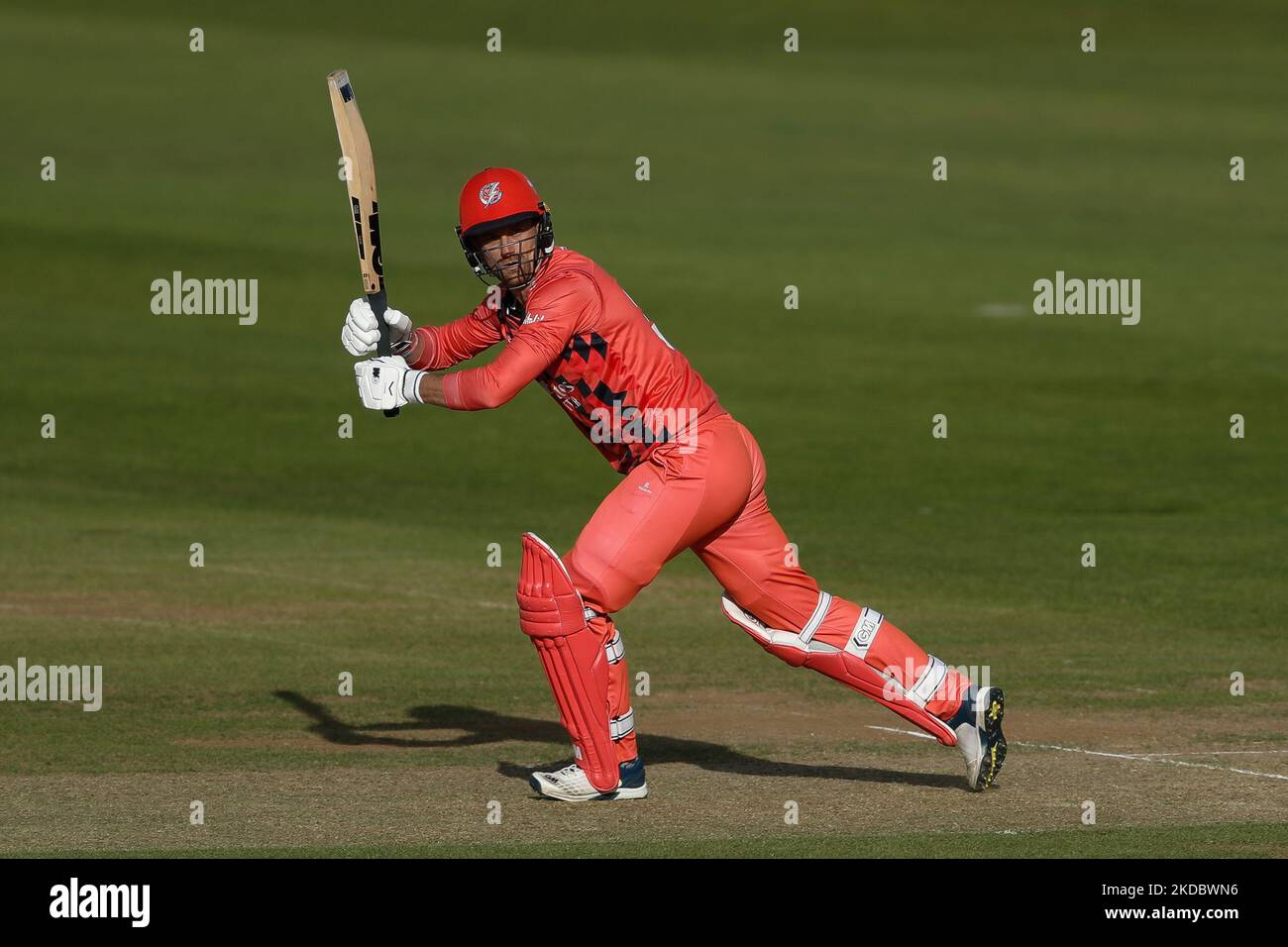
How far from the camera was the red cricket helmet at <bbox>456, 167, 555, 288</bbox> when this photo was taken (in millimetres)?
8547

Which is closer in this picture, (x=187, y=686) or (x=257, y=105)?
(x=187, y=686)

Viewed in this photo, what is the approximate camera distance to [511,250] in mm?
8625

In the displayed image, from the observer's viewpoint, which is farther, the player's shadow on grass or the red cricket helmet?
the player's shadow on grass

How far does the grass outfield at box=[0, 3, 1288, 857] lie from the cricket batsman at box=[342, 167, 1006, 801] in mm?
396

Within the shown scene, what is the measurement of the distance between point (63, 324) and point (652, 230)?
451 inches

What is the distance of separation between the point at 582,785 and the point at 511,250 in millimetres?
2213

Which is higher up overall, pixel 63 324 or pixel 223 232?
pixel 223 232

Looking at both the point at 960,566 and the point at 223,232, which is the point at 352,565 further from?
the point at 223,232

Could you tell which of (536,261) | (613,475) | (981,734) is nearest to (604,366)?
(536,261)

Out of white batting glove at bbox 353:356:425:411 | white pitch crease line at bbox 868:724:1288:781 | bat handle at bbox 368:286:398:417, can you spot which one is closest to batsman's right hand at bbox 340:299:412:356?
bat handle at bbox 368:286:398:417

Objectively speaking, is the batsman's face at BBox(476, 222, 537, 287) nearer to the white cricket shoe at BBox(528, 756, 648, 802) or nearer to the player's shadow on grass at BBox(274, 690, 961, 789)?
the white cricket shoe at BBox(528, 756, 648, 802)

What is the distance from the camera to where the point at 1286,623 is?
13.3 metres

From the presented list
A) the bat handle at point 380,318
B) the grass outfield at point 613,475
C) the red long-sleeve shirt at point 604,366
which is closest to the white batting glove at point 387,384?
the red long-sleeve shirt at point 604,366
